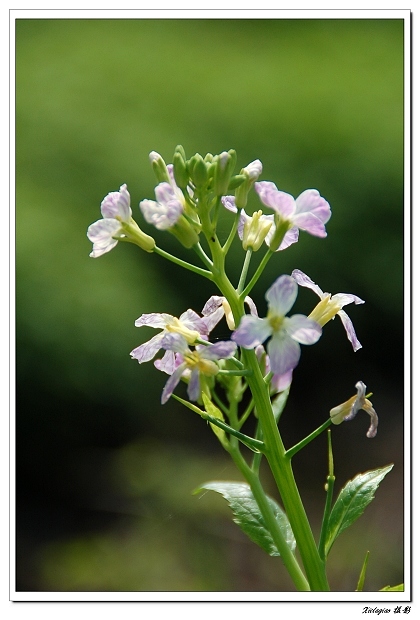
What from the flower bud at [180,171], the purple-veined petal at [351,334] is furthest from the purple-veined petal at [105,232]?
the purple-veined petal at [351,334]

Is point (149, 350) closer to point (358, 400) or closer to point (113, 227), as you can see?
point (113, 227)

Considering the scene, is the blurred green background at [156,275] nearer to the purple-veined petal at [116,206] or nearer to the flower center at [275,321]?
the purple-veined petal at [116,206]

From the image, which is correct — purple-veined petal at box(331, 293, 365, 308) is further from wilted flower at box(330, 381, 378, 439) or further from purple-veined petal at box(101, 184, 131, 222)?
purple-veined petal at box(101, 184, 131, 222)

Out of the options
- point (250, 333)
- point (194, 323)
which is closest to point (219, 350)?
point (250, 333)
